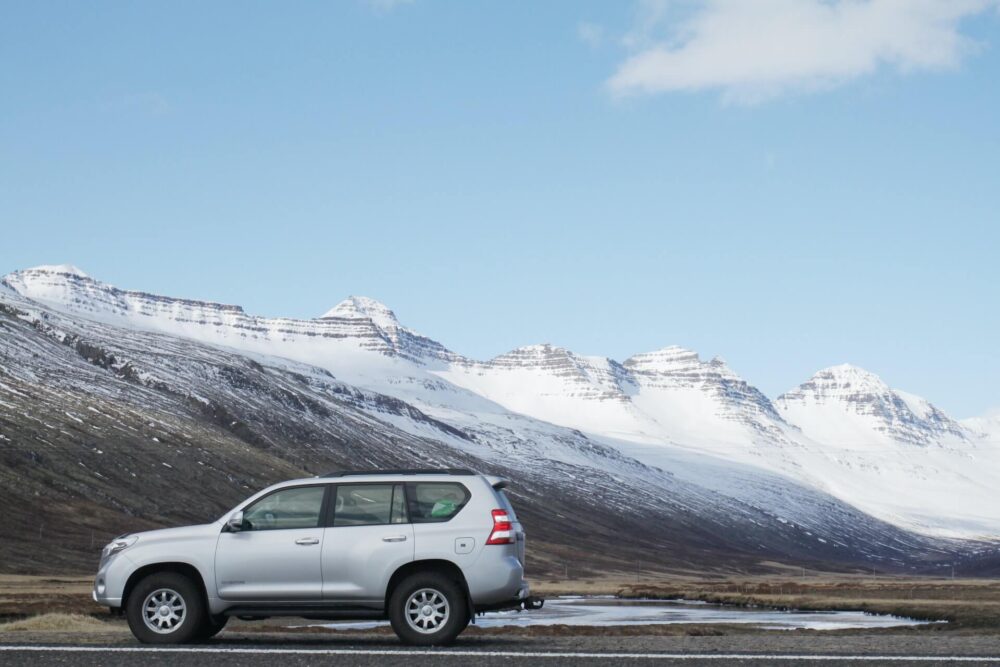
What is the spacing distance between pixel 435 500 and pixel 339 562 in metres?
1.93

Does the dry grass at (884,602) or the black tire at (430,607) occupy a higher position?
the black tire at (430,607)

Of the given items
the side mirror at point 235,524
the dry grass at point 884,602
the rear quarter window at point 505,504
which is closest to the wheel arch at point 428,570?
the rear quarter window at point 505,504

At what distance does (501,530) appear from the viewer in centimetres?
2161

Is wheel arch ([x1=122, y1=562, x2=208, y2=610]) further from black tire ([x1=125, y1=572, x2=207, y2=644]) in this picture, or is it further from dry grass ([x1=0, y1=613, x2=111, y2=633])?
dry grass ([x1=0, y1=613, x2=111, y2=633])

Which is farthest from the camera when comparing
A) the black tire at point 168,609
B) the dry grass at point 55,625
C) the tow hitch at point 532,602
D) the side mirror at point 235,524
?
the dry grass at point 55,625

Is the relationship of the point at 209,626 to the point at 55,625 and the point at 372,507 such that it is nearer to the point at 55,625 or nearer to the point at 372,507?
the point at 372,507

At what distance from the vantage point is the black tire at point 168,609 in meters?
21.5

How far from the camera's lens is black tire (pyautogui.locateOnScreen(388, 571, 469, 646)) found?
21.2m

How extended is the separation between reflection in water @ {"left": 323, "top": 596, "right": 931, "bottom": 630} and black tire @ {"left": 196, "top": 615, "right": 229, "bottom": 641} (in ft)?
125

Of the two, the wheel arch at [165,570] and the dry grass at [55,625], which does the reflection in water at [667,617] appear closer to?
the dry grass at [55,625]

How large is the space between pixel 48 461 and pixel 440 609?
586 feet

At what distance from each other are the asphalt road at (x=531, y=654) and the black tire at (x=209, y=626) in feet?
1.11

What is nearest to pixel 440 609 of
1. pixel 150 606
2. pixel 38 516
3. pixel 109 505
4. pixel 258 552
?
pixel 258 552

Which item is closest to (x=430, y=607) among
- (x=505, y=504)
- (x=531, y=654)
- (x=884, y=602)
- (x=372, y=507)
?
(x=372, y=507)
